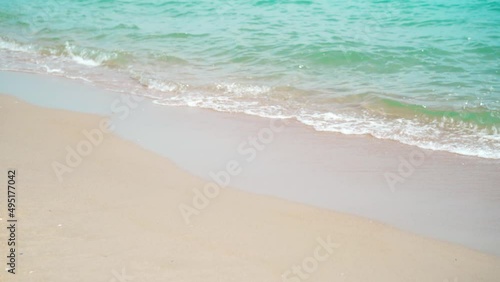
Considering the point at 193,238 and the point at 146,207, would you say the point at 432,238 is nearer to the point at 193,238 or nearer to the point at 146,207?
the point at 193,238

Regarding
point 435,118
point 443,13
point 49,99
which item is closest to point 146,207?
point 49,99

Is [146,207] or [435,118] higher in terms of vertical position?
[146,207]

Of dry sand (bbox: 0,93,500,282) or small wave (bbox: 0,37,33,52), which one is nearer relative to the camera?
dry sand (bbox: 0,93,500,282)

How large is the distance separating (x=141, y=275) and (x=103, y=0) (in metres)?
16.4

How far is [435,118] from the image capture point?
765 cm
